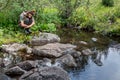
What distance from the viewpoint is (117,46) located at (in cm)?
2295

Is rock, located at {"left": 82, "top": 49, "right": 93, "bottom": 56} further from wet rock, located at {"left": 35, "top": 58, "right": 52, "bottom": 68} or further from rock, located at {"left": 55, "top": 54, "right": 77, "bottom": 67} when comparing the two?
wet rock, located at {"left": 35, "top": 58, "right": 52, "bottom": 68}

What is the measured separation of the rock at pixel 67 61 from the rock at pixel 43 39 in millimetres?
3408

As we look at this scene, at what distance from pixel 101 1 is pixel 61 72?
19.7 m

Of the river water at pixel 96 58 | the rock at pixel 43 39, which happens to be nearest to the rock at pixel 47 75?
the river water at pixel 96 58

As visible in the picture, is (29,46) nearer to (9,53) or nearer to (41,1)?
(9,53)

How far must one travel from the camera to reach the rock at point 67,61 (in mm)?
18094

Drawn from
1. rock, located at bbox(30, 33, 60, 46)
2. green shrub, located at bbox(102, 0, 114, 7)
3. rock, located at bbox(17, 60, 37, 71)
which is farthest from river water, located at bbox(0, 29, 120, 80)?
green shrub, located at bbox(102, 0, 114, 7)

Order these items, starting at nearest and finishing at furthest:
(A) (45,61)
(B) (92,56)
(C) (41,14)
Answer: (A) (45,61)
(B) (92,56)
(C) (41,14)

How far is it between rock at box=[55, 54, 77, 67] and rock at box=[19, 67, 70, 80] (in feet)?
8.97

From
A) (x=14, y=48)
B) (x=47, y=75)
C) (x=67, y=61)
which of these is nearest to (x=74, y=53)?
(x=67, y=61)

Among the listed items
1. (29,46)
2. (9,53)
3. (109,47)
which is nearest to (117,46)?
(109,47)

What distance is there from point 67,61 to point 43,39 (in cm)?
480

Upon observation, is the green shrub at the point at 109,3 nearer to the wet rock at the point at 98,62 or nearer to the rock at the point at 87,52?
the rock at the point at 87,52

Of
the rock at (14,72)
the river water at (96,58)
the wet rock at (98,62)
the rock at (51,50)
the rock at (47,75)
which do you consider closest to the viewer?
the rock at (47,75)
